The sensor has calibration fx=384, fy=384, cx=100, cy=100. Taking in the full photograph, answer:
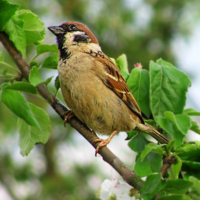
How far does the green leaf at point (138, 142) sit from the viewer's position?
183cm

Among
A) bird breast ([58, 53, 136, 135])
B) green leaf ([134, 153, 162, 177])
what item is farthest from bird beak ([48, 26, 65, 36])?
green leaf ([134, 153, 162, 177])

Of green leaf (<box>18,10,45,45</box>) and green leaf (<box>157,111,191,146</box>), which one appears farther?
green leaf (<box>18,10,45,45</box>)

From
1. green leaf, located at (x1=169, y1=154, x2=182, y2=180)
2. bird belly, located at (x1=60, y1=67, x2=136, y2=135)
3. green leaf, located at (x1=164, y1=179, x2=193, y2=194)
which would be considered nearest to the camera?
green leaf, located at (x1=164, y1=179, x2=193, y2=194)

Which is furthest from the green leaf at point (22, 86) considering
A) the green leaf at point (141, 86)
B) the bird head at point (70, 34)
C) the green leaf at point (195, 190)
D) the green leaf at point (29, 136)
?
the bird head at point (70, 34)

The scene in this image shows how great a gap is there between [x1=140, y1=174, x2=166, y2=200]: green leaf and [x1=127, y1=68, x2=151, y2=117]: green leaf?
65 centimetres

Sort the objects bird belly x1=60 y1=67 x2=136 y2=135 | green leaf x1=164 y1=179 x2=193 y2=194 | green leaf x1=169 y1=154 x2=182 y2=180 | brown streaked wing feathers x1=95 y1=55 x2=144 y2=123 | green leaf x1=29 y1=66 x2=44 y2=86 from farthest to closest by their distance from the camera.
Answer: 1. brown streaked wing feathers x1=95 y1=55 x2=144 y2=123
2. bird belly x1=60 y1=67 x2=136 y2=135
3. green leaf x1=29 y1=66 x2=44 y2=86
4. green leaf x1=169 y1=154 x2=182 y2=180
5. green leaf x1=164 y1=179 x2=193 y2=194

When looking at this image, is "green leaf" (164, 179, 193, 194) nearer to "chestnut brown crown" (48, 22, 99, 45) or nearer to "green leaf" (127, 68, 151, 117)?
"green leaf" (127, 68, 151, 117)

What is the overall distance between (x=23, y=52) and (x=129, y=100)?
40.8 inches

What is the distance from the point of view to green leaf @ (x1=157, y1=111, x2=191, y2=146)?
1.48 meters

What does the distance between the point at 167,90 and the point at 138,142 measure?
0.31 metres

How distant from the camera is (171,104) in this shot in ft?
5.68

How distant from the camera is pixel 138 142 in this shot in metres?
1.90

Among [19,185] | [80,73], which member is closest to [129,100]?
[80,73]

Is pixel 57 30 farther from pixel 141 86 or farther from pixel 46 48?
pixel 141 86
